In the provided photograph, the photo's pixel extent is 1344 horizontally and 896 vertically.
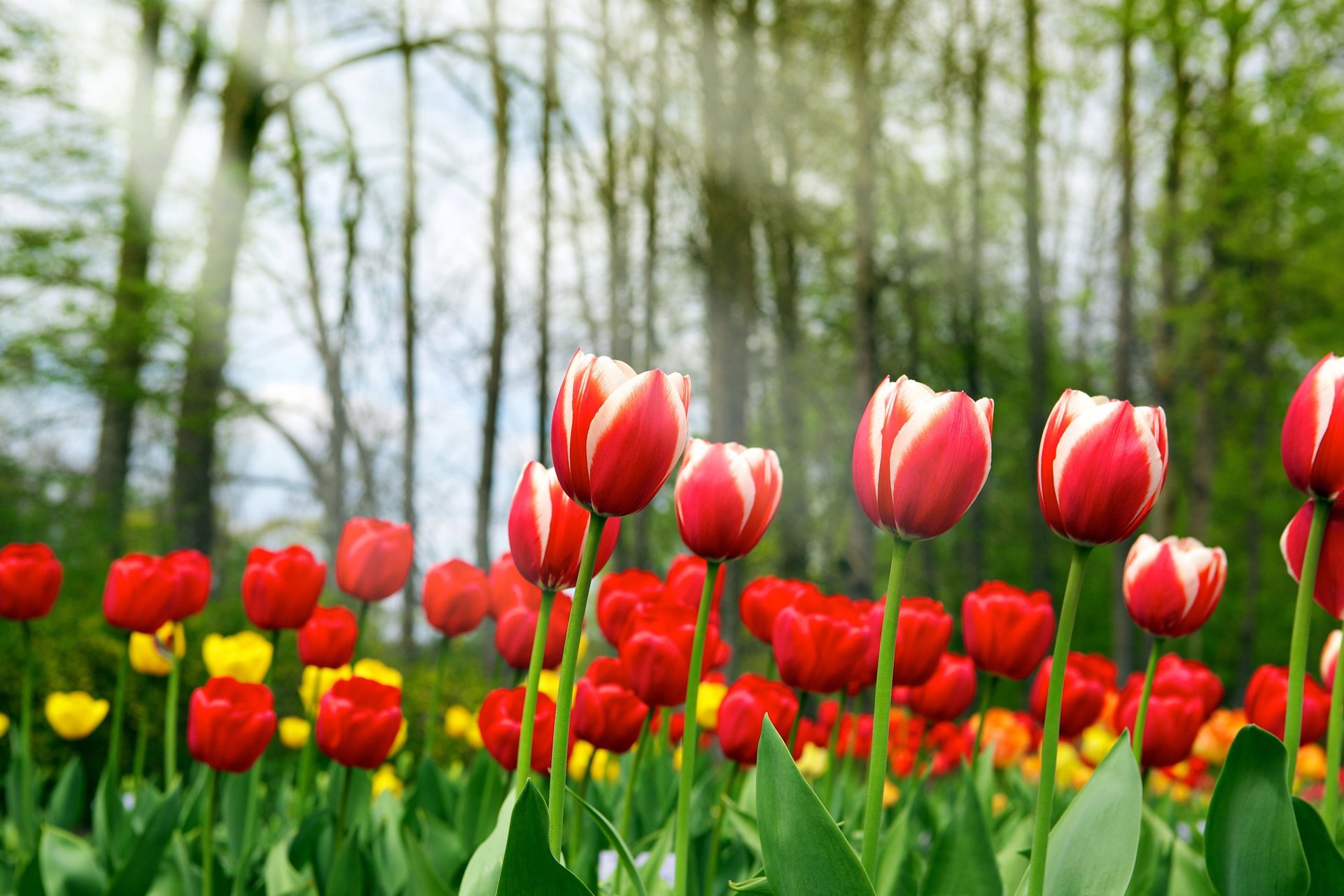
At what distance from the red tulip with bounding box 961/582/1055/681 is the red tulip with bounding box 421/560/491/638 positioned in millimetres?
910

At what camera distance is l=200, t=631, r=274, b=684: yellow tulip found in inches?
91.0

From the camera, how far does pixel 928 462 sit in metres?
0.96

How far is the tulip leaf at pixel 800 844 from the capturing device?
2.99 feet

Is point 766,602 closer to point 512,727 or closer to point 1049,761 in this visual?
point 512,727

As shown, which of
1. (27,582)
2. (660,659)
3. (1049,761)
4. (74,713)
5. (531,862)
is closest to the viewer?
(531,862)

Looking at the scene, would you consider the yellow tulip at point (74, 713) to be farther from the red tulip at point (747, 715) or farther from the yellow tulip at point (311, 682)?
the red tulip at point (747, 715)

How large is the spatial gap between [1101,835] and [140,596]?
1.78m

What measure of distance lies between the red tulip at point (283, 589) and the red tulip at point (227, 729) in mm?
268

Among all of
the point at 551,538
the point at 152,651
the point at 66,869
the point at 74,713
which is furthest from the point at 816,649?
the point at 74,713

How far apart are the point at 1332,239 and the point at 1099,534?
13.2m

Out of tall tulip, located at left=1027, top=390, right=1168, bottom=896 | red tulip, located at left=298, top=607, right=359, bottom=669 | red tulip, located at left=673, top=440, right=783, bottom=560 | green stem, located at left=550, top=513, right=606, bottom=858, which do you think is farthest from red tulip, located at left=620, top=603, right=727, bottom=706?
red tulip, located at left=298, top=607, right=359, bottom=669

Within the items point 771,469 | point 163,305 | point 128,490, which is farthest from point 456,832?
point 128,490

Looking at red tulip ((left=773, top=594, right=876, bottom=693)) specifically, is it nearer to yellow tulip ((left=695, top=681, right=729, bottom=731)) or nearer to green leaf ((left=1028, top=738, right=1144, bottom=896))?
green leaf ((left=1028, top=738, right=1144, bottom=896))

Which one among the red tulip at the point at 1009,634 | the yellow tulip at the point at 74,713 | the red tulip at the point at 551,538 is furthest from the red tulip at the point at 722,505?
the yellow tulip at the point at 74,713
